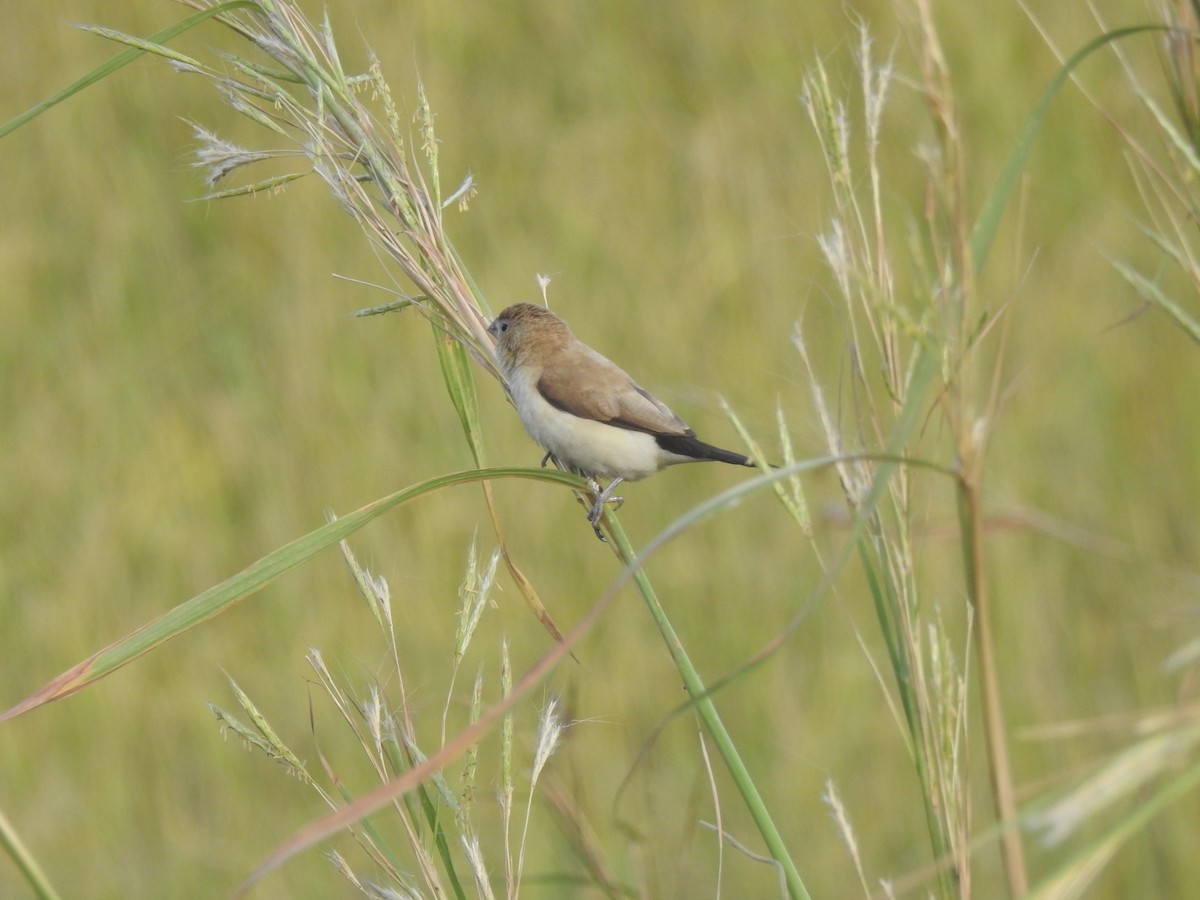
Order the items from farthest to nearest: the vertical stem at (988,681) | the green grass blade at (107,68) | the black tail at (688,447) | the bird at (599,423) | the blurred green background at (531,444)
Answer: the blurred green background at (531,444) → the bird at (599,423) → the black tail at (688,447) → the green grass blade at (107,68) → the vertical stem at (988,681)

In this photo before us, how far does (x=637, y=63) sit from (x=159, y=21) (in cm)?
310

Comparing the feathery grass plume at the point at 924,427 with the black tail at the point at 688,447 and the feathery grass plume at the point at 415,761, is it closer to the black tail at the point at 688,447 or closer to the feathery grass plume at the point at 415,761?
the feathery grass plume at the point at 415,761

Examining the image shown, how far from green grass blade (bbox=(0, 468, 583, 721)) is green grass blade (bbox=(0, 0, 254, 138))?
23.2 inches

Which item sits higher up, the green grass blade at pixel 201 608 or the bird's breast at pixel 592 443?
the green grass blade at pixel 201 608

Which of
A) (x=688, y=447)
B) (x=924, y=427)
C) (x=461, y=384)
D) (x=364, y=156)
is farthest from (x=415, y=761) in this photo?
(x=688, y=447)

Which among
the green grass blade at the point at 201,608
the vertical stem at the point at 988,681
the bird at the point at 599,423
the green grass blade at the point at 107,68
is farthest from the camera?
the bird at the point at 599,423

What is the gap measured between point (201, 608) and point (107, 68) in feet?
2.27

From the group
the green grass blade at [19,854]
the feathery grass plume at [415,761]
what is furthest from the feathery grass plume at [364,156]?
the green grass blade at [19,854]

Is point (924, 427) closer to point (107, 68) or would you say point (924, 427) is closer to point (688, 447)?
point (107, 68)

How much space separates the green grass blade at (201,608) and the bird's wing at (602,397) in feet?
6.00

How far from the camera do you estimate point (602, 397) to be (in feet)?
11.9

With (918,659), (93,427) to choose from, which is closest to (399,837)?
(93,427)

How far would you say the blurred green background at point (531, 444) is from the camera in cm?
516

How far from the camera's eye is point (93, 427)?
21.7 feet
